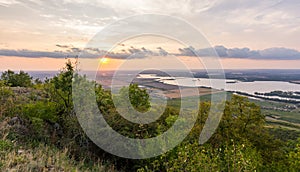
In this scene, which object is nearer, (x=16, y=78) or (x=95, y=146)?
(x=95, y=146)

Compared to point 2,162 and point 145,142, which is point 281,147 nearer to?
point 145,142

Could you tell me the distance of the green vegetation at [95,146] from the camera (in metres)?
7.12

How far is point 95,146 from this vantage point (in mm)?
11641

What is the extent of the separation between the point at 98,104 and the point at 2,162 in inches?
250

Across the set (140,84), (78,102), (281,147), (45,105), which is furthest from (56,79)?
(281,147)

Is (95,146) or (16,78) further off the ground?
(16,78)

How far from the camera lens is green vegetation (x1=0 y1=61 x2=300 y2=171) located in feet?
23.4

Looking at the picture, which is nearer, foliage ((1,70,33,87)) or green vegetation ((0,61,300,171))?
green vegetation ((0,61,300,171))

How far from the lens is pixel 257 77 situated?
298 feet

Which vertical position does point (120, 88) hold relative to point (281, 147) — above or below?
above

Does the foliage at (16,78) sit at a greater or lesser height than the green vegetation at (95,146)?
greater

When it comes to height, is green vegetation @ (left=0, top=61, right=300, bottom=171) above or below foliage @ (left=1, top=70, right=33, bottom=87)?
below

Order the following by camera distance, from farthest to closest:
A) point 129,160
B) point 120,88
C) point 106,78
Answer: point 120,88 → point 129,160 → point 106,78

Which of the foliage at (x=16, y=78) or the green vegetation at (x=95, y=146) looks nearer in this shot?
the green vegetation at (x=95, y=146)
